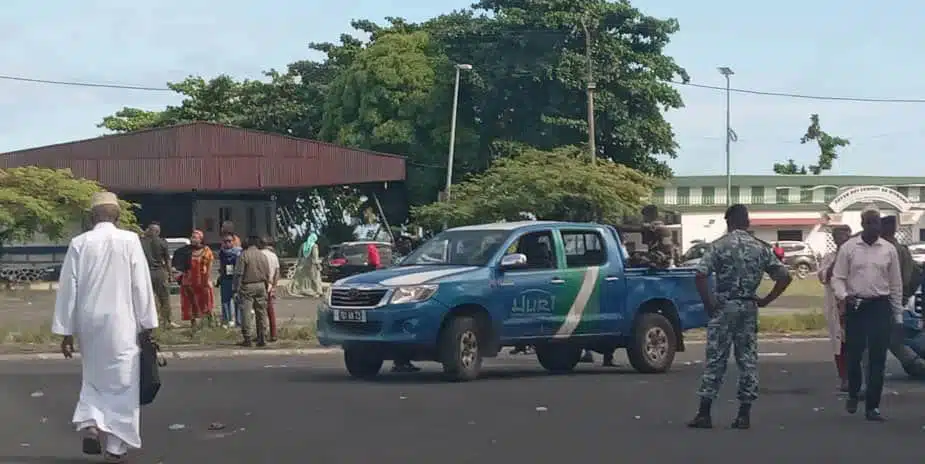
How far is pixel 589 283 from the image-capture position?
652 inches

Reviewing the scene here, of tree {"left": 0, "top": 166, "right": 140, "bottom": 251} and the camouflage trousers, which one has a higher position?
tree {"left": 0, "top": 166, "right": 140, "bottom": 251}

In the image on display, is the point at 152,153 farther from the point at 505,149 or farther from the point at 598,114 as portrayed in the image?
the point at 598,114

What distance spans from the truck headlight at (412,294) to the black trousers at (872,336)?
15.4ft

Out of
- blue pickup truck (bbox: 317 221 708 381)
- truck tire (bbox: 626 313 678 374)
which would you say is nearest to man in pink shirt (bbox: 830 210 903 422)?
blue pickup truck (bbox: 317 221 708 381)

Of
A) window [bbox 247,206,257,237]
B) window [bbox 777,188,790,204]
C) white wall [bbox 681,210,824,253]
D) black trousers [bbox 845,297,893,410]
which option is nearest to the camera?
black trousers [bbox 845,297,893,410]

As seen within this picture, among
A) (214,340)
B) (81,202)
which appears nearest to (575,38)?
(81,202)

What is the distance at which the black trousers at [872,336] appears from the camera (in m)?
12.1

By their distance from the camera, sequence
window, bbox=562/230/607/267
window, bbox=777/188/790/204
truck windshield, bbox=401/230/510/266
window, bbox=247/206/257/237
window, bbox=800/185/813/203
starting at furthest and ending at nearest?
1. window, bbox=777/188/790/204
2. window, bbox=800/185/813/203
3. window, bbox=247/206/257/237
4. window, bbox=562/230/607/267
5. truck windshield, bbox=401/230/510/266

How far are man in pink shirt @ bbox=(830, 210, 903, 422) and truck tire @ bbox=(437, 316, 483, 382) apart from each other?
437 centimetres

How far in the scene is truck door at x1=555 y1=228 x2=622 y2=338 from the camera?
16.4 metres

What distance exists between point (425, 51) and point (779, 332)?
116ft

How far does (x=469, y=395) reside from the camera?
14008mm

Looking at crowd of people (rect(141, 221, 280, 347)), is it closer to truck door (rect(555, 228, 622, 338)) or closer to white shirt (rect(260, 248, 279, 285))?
white shirt (rect(260, 248, 279, 285))

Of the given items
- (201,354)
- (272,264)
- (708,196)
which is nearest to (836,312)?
(272,264)
